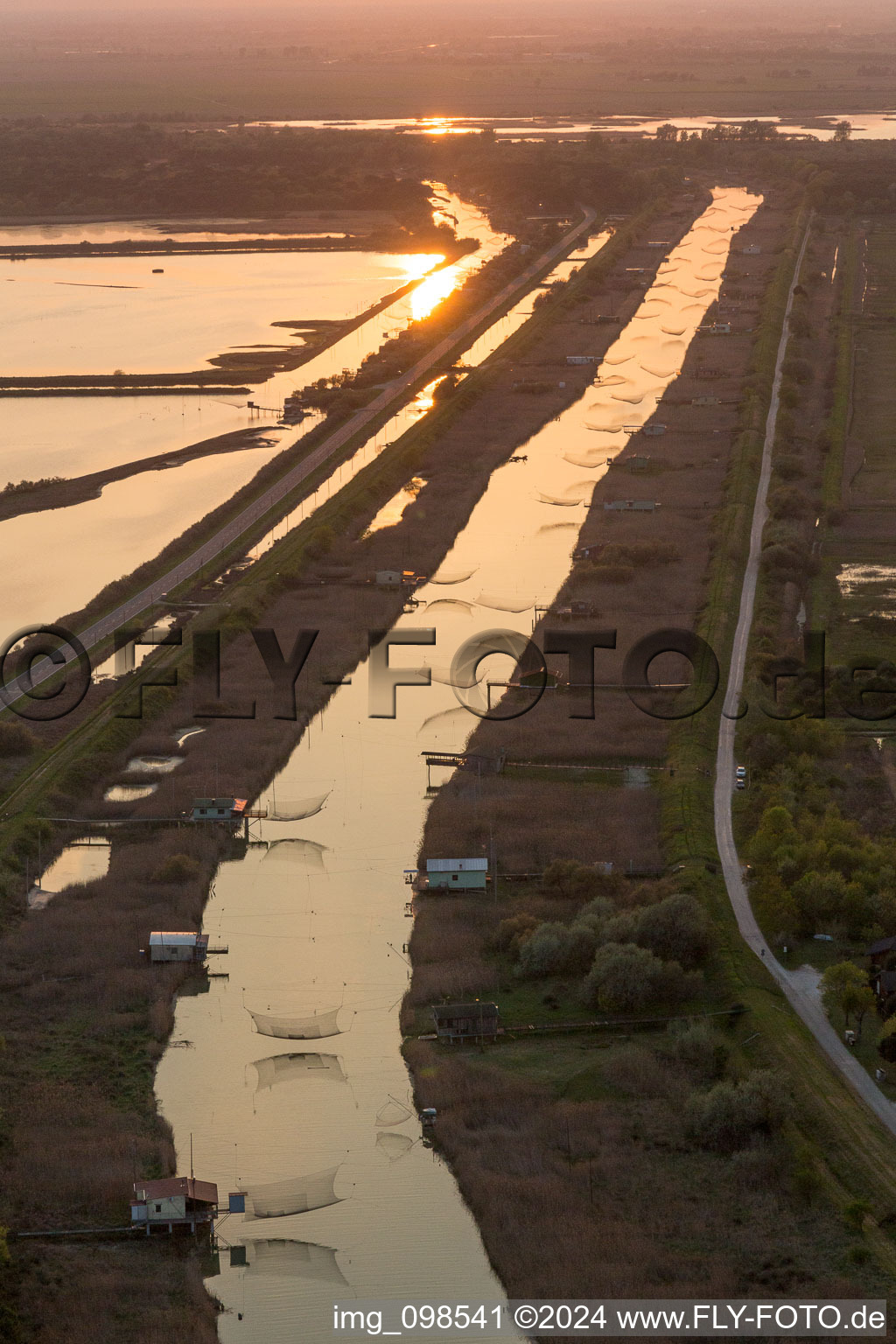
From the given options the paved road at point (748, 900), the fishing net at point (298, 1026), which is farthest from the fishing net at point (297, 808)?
the paved road at point (748, 900)

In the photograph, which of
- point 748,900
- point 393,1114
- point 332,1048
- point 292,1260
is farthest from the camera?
point 748,900

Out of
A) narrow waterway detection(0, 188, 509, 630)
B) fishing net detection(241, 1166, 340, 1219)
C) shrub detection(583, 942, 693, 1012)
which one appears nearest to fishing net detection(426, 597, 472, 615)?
narrow waterway detection(0, 188, 509, 630)

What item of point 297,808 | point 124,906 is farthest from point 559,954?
point 297,808

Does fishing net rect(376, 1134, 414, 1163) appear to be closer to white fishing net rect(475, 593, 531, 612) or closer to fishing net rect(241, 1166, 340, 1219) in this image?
fishing net rect(241, 1166, 340, 1219)

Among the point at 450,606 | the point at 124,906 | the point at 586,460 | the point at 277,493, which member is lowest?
the point at 124,906

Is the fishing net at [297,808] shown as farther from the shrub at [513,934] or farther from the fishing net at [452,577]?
the fishing net at [452,577]

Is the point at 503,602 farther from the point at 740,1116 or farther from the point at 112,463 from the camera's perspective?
the point at 740,1116
